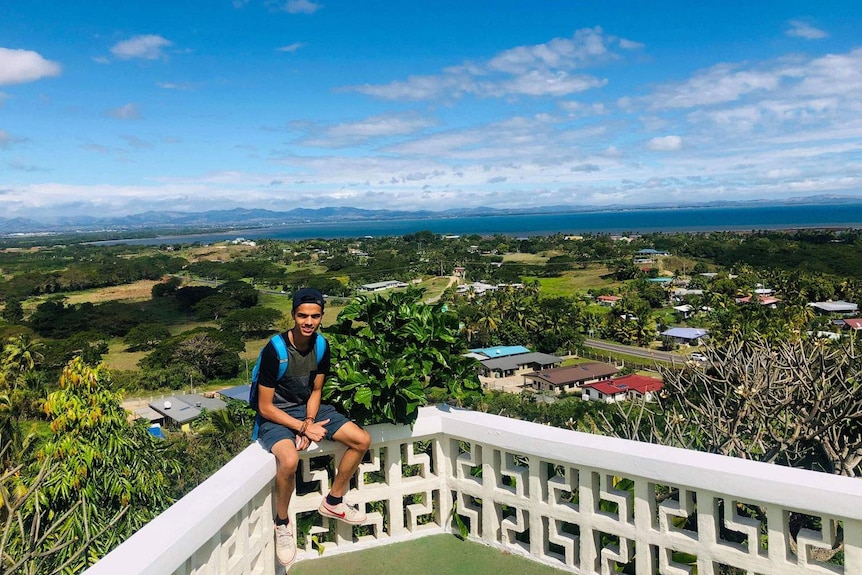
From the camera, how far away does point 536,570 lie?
2389mm

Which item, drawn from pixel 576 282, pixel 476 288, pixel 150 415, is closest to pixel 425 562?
pixel 150 415

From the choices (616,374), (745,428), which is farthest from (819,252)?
(745,428)

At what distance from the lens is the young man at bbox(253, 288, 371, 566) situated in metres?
2.28

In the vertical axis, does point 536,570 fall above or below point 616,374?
above

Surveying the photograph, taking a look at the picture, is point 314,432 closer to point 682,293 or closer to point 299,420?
point 299,420

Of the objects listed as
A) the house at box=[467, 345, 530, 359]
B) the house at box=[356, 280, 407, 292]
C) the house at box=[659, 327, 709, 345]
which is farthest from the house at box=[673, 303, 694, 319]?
the house at box=[356, 280, 407, 292]

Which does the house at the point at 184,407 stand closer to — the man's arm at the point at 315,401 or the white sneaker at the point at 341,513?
the white sneaker at the point at 341,513

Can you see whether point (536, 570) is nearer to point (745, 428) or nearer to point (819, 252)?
point (745, 428)

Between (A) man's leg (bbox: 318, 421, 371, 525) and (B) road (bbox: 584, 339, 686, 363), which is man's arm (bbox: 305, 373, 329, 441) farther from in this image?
(B) road (bbox: 584, 339, 686, 363)

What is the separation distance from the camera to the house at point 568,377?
2998cm

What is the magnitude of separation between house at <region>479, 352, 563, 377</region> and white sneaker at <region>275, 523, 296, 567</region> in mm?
31880

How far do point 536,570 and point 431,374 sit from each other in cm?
89

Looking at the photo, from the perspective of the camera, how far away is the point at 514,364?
34625mm

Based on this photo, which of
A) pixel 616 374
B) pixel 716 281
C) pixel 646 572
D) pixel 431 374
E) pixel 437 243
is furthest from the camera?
pixel 437 243
